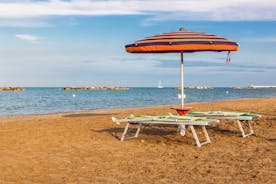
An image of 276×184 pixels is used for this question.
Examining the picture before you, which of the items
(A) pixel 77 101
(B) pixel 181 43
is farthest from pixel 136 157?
(A) pixel 77 101

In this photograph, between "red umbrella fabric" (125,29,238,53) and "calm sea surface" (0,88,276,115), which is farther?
"calm sea surface" (0,88,276,115)

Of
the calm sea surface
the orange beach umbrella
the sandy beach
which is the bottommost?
the calm sea surface

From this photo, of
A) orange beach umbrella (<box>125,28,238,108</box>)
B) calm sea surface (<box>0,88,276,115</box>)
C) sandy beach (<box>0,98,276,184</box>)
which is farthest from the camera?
calm sea surface (<box>0,88,276,115</box>)

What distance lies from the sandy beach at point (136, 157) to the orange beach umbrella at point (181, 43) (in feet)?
6.97

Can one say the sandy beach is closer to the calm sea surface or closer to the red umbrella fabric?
the red umbrella fabric

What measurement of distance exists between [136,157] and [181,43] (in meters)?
2.75

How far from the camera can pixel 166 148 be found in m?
8.37

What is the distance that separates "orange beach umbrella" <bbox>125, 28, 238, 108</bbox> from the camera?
8.65 m

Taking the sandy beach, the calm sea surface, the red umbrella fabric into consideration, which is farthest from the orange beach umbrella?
the calm sea surface

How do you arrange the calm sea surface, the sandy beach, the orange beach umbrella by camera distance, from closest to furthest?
1. the sandy beach
2. the orange beach umbrella
3. the calm sea surface

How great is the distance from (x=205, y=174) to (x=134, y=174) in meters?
1.08

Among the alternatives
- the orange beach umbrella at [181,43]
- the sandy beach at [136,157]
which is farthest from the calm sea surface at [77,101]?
the orange beach umbrella at [181,43]

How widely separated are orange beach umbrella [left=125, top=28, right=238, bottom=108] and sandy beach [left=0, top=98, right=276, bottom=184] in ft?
6.97

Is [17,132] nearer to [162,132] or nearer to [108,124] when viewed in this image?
[108,124]
